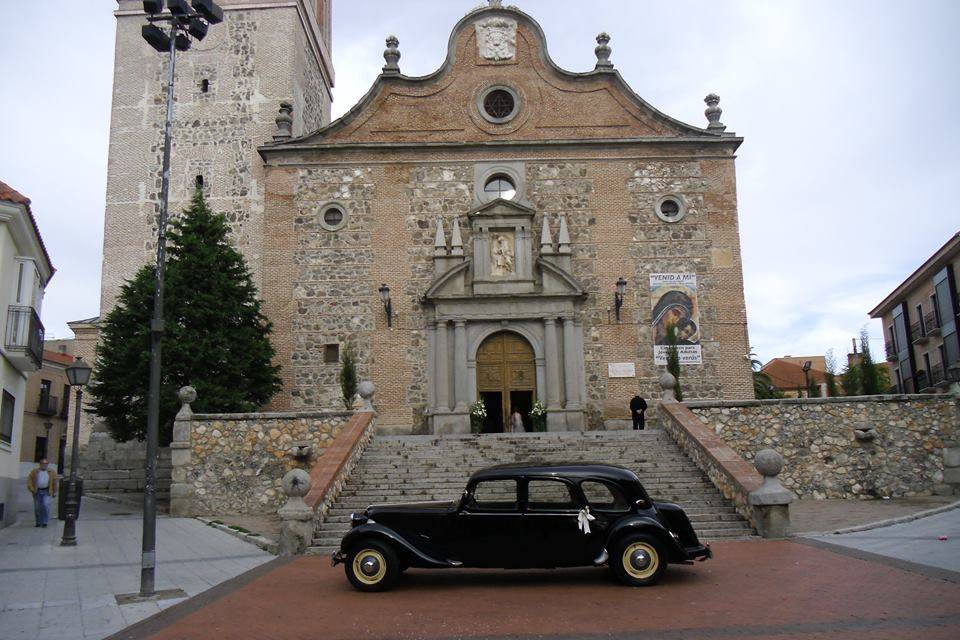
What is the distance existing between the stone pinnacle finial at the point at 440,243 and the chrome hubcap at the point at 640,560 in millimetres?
14434

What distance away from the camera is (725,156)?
23.2m

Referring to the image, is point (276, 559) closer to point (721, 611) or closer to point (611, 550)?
point (611, 550)

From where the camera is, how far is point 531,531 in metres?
8.88

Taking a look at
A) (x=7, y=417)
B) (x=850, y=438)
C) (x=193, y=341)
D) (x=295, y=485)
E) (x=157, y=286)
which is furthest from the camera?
(x=193, y=341)

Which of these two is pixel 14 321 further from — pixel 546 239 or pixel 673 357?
pixel 673 357

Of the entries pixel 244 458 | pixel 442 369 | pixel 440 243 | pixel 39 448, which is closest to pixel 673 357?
pixel 442 369

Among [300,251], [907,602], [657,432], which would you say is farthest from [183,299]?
[907,602]

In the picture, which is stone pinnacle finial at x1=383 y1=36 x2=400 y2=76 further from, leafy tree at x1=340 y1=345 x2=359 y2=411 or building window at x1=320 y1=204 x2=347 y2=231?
leafy tree at x1=340 y1=345 x2=359 y2=411

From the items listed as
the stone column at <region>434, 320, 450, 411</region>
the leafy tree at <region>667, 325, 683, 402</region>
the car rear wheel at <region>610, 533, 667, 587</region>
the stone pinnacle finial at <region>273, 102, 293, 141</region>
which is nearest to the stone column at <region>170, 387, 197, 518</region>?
the stone column at <region>434, 320, 450, 411</region>

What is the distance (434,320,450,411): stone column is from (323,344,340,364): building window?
9.10ft

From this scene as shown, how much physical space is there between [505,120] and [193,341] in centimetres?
1066

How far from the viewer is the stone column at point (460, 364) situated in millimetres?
21375

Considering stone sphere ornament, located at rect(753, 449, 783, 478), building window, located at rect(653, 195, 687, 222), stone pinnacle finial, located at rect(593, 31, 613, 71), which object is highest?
stone pinnacle finial, located at rect(593, 31, 613, 71)

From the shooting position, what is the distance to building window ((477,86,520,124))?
2355 cm
